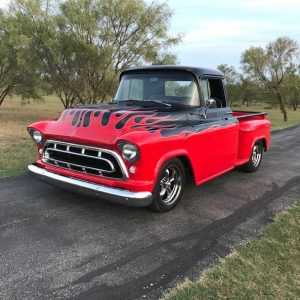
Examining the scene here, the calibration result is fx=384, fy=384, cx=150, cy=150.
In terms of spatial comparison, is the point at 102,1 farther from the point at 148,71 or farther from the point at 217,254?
the point at 217,254

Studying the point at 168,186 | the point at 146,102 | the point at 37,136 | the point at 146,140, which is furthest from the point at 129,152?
the point at 37,136

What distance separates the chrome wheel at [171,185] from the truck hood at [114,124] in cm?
54

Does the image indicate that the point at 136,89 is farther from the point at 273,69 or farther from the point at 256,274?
the point at 273,69

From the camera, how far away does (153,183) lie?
4.51m

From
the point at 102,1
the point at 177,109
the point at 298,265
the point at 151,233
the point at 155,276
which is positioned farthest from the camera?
the point at 102,1

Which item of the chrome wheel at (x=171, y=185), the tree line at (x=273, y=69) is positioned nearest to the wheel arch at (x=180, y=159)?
the chrome wheel at (x=171, y=185)

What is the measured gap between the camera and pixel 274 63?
35.5 m

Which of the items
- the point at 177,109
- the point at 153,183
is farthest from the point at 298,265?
the point at 177,109

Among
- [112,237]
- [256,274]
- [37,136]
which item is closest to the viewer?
[256,274]

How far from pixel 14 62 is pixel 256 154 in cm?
2035

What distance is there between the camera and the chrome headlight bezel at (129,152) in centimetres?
429

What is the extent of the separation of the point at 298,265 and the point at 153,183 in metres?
1.76

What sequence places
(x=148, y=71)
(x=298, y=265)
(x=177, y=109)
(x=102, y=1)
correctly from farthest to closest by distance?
(x=102, y=1) < (x=148, y=71) < (x=177, y=109) < (x=298, y=265)

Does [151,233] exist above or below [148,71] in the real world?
below
